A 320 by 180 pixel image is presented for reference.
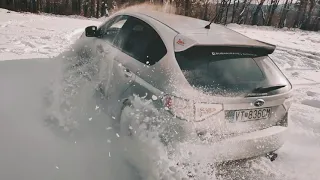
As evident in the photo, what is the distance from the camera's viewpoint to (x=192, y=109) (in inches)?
120

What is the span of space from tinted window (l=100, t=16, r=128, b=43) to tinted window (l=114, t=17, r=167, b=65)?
21cm

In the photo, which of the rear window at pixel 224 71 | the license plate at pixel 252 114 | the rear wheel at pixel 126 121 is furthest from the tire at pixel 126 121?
the license plate at pixel 252 114

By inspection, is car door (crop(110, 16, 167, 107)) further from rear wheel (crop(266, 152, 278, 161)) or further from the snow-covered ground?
rear wheel (crop(266, 152, 278, 161))

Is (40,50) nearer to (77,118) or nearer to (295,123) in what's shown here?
(77,118)

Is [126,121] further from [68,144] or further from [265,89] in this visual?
[265,89]

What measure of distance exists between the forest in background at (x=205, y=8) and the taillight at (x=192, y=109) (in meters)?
38.1

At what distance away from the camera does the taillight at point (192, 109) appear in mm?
3061

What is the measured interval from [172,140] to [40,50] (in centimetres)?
726

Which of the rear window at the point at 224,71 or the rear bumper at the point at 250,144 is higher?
the rear window at the point at 224,71

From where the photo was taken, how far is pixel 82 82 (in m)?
4.96

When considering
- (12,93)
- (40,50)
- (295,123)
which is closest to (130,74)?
(12,93)

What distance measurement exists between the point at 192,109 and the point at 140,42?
4.35ft

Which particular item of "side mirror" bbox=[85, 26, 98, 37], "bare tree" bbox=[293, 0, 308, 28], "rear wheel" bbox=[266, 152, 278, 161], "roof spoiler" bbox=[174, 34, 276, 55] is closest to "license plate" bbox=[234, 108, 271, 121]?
"rear wheel" bbox=[266, 152, 278, 161]

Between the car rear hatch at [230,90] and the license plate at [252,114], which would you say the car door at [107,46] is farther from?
the license plate at [252,114]
